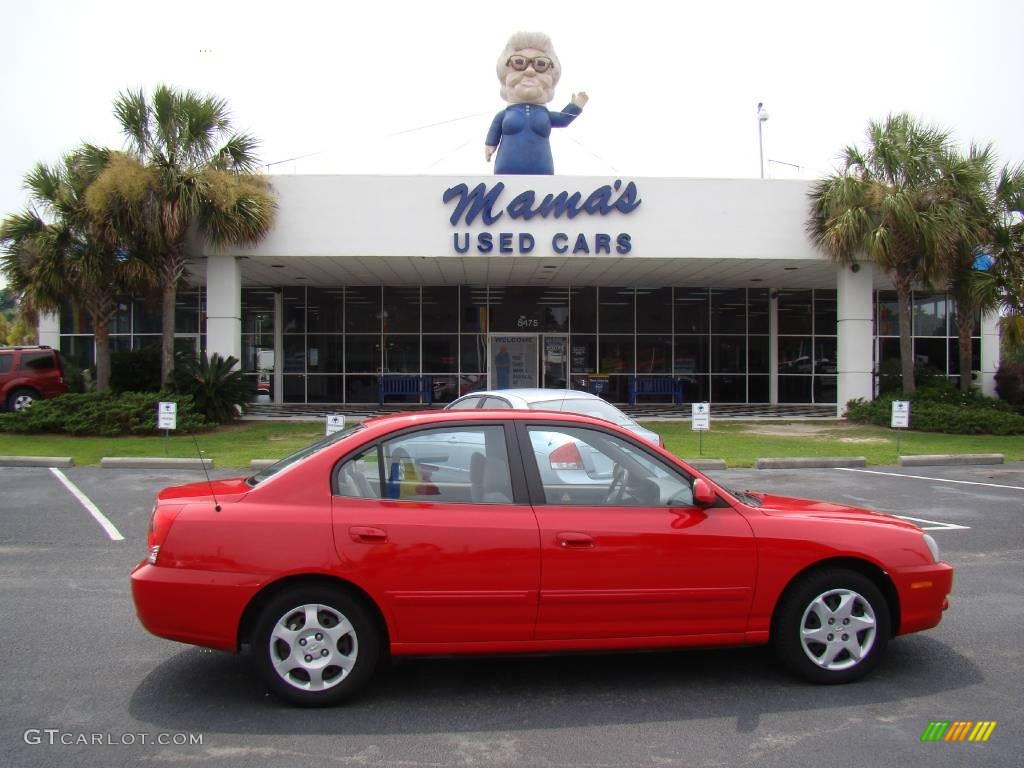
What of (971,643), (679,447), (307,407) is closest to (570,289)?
(307,407)

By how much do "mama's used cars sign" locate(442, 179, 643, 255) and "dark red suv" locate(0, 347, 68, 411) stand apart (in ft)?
35.6

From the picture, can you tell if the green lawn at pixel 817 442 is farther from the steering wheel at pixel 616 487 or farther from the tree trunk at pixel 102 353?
the tree trunk at pixel 102 353

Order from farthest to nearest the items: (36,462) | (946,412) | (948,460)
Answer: (946,412) < (948,460) < (36,462)

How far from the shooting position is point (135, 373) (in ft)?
67.8

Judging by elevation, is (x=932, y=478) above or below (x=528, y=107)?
below

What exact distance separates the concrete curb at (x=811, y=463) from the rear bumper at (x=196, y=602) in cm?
1104

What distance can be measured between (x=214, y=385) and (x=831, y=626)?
57.3 feet

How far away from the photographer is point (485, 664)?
4.76 meters

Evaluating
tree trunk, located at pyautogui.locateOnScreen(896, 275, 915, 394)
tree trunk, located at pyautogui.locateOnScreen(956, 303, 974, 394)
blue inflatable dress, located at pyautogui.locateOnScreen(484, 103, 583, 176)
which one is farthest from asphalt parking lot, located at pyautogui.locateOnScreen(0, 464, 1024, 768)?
blue inflatable dress, located at pyautogui.locateOnScreen(484, 103, 583, 176)

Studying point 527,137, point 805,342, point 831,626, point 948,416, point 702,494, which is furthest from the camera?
point 805,342

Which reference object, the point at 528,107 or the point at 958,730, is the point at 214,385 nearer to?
the point at 528,107

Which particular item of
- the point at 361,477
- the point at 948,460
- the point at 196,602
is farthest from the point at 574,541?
the point at 948,460

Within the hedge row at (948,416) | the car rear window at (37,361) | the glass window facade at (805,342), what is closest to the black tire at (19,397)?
the car rear window at (37,361)

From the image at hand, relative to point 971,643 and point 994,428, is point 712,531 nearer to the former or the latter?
point 971,643
